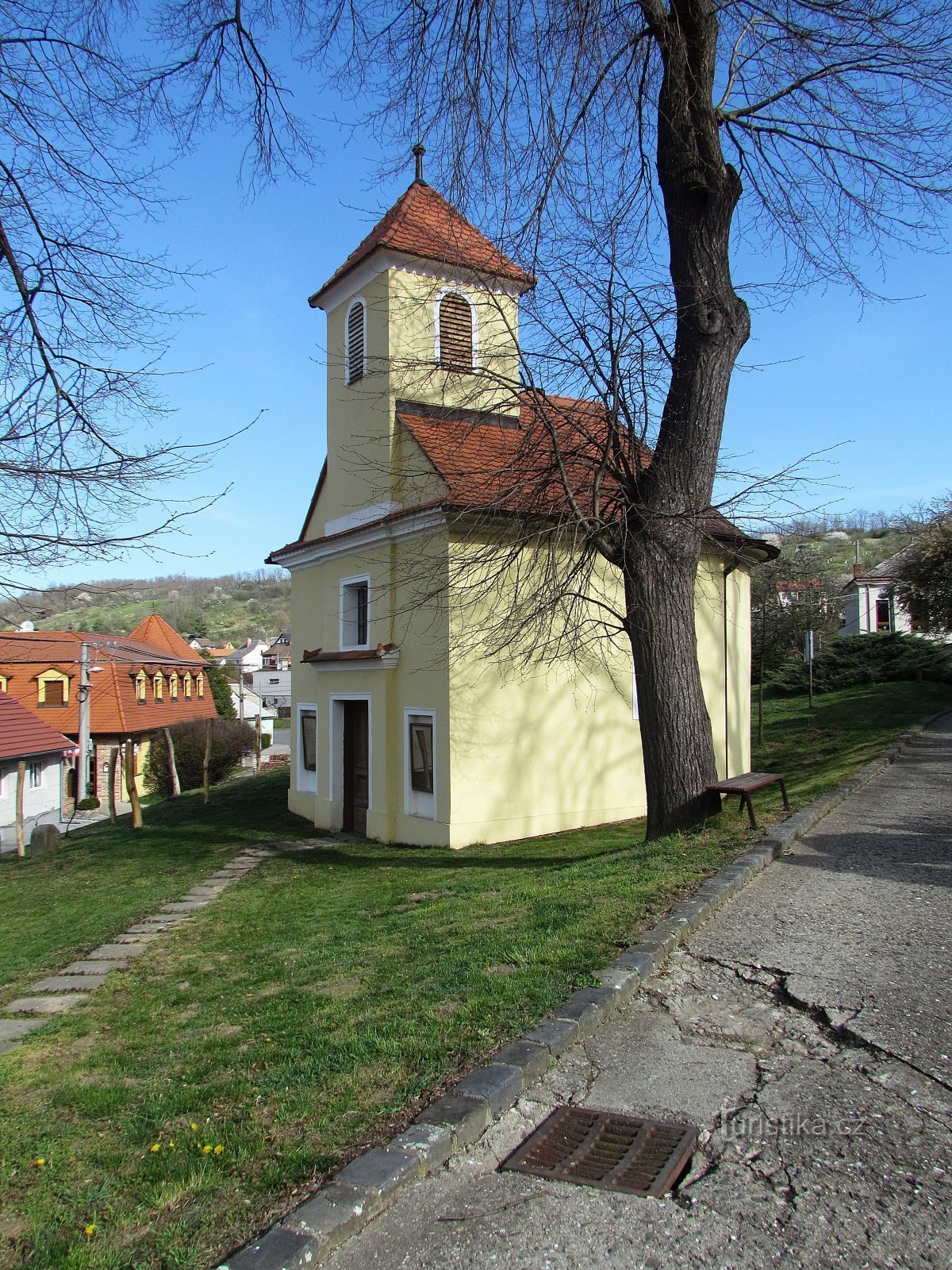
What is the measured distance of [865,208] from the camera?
9703 mm

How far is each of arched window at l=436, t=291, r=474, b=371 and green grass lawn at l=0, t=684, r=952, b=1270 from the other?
8.83 meters

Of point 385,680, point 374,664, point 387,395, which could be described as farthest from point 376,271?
point 385,680

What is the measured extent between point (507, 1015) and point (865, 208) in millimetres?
9289

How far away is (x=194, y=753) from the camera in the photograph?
1479 inches

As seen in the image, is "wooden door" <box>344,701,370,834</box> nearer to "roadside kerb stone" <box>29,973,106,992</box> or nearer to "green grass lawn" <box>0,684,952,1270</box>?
"green grass lawn" <box>0,684,952,1270</box>

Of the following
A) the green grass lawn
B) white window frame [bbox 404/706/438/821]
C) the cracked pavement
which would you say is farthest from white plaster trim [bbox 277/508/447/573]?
the cracked pavement

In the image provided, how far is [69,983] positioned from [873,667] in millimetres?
32755

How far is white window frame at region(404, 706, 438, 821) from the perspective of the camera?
45.8 feet

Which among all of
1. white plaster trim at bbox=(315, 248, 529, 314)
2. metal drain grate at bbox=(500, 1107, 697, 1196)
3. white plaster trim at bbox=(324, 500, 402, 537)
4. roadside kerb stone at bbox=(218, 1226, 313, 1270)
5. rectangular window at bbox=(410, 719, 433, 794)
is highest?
white plaster trim at bbox=(315, 248, 529, 314)

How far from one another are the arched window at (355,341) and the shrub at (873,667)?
23.4m

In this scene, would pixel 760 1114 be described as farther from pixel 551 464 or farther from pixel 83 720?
pixel 83 720

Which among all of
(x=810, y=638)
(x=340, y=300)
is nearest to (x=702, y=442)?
(x=340, y=300)

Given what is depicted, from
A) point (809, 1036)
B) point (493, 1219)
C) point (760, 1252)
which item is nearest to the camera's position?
point (760, 1252)

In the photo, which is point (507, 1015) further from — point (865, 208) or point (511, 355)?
point (865, 208)
